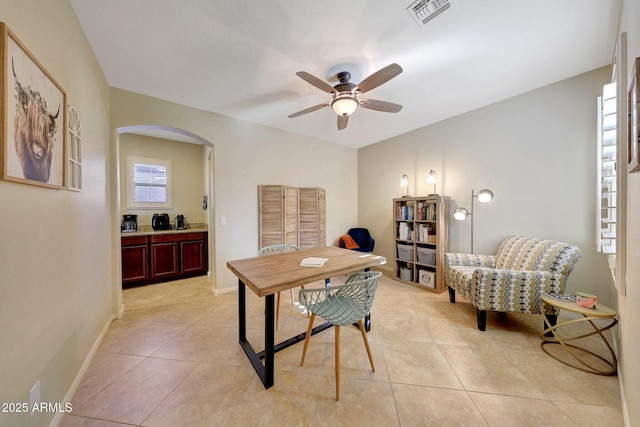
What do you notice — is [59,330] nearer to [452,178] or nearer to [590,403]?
[590,403]

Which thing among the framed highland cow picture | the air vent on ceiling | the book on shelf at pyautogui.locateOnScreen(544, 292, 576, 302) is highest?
the air vent on ceiling

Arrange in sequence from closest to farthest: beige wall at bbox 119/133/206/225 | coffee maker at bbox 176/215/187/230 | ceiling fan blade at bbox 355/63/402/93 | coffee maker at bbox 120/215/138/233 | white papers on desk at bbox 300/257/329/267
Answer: ceiling fan blade at bbox 355/63/402/93 < white papers on desk at bbox 300/257/329/267 < coffee maker at bbox 120/215/138/233 < beige wall at bbox 119/133/206/225 < coffee maker at bbox 176/215/187/230

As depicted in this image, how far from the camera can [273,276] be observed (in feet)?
5.14

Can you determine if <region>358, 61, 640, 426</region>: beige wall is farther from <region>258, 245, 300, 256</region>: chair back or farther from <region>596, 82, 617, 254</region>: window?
<region>258, 245, 300, 256</region>: chair back

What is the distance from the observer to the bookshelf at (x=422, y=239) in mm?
3172

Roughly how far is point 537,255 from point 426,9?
2543 millimetres

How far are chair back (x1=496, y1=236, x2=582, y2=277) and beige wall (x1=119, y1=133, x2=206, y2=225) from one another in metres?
5.19

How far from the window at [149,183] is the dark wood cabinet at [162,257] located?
934 millimetres

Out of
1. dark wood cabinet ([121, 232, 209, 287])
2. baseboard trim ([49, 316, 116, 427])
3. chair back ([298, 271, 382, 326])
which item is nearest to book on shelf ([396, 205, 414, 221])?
chair back ([298, 271, 382, 326])

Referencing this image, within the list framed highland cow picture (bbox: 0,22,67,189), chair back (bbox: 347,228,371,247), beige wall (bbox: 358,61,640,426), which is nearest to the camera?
framed highland cow picture (bbox: 0,22,67,189)

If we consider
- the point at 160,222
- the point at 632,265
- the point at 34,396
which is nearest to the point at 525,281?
the point at 632,265

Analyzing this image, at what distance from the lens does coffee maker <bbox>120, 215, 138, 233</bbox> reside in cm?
381

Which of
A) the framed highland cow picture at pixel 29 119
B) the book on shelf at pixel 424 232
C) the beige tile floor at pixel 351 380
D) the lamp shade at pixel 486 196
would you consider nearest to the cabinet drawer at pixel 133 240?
the beige tile floor at pixel 351 380

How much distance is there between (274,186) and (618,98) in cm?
345
